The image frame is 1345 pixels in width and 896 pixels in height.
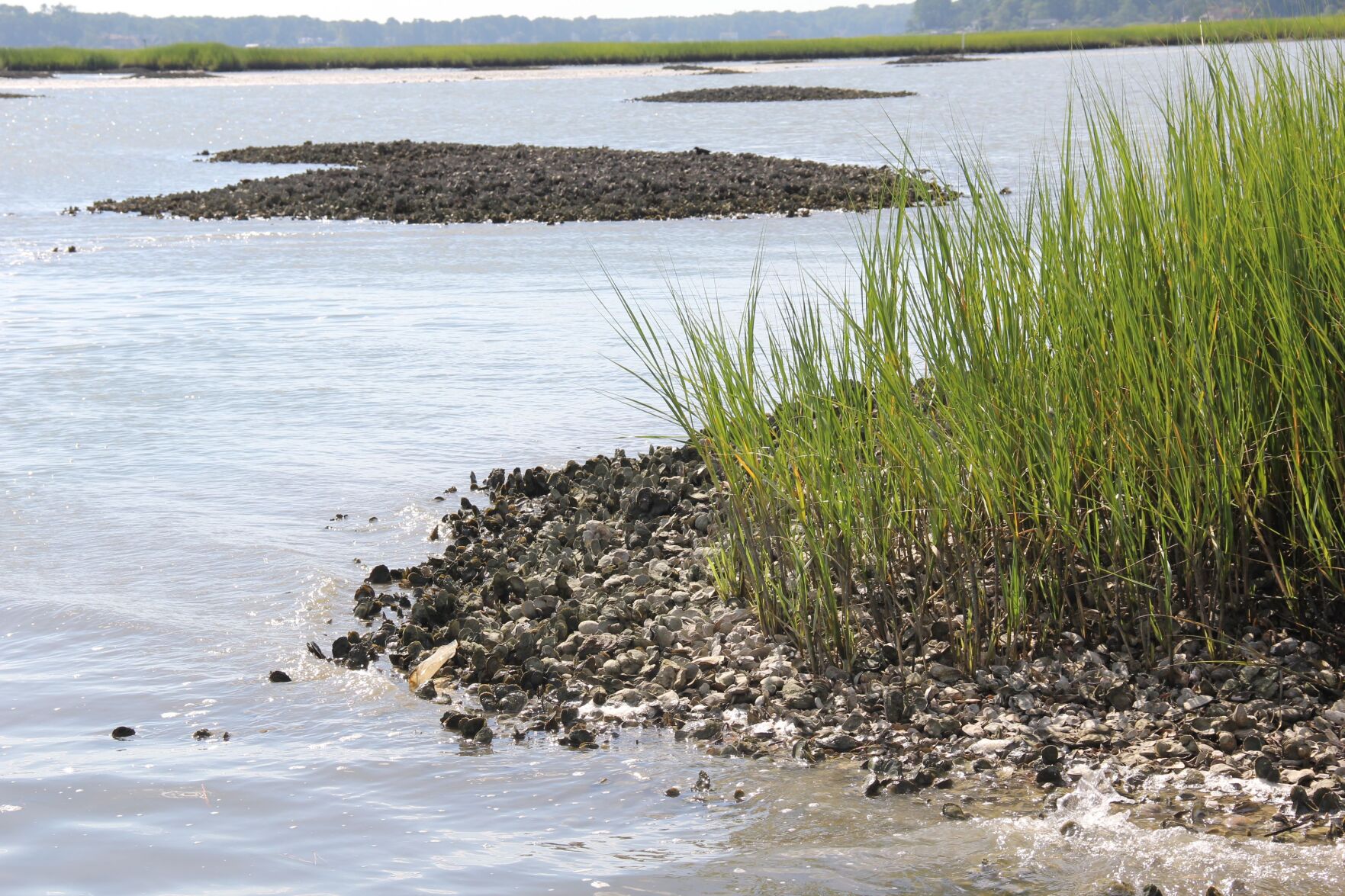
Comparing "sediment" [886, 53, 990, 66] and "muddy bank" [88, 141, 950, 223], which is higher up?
"sediment" [886, 53, 990, 66]

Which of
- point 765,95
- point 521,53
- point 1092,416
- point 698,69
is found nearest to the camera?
point 1092,416

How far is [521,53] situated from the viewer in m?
92.3

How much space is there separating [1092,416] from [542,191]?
20.2 metres

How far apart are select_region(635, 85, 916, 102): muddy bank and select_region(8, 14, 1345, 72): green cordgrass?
2899cm

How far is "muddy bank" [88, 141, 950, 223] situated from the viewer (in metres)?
22.1

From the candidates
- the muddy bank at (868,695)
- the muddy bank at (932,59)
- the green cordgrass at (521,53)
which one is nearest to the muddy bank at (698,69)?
the green cordgrass at (521,53)

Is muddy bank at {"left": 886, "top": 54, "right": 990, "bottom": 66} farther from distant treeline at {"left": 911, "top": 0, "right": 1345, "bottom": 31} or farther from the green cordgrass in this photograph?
distant treeline at {"left": 911, "top": 0, "right": 1345, "bottom": 31}

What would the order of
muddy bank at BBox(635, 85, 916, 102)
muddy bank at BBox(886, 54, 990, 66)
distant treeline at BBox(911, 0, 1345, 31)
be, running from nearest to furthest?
muddy bank at BBox(635, 85, 916, 102), muddy bank at BBox(886, 54, 990, 66), distant treeline at BBox(911, 0, 1345, 31)

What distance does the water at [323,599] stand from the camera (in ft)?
12.2

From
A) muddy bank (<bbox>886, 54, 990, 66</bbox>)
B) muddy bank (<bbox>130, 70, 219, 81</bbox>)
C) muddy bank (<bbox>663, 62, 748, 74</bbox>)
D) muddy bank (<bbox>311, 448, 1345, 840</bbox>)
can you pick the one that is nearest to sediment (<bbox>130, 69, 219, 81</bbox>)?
muddy bank (<bbox>130, 70, 219, 81</bbox>)

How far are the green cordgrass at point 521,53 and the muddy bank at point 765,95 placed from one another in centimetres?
2899

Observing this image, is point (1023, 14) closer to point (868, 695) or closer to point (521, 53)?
point (521, 53)

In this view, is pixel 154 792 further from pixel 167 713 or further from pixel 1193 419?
pixel 1193 419

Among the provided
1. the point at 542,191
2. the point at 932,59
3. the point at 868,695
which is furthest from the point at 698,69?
the point at 868,695
